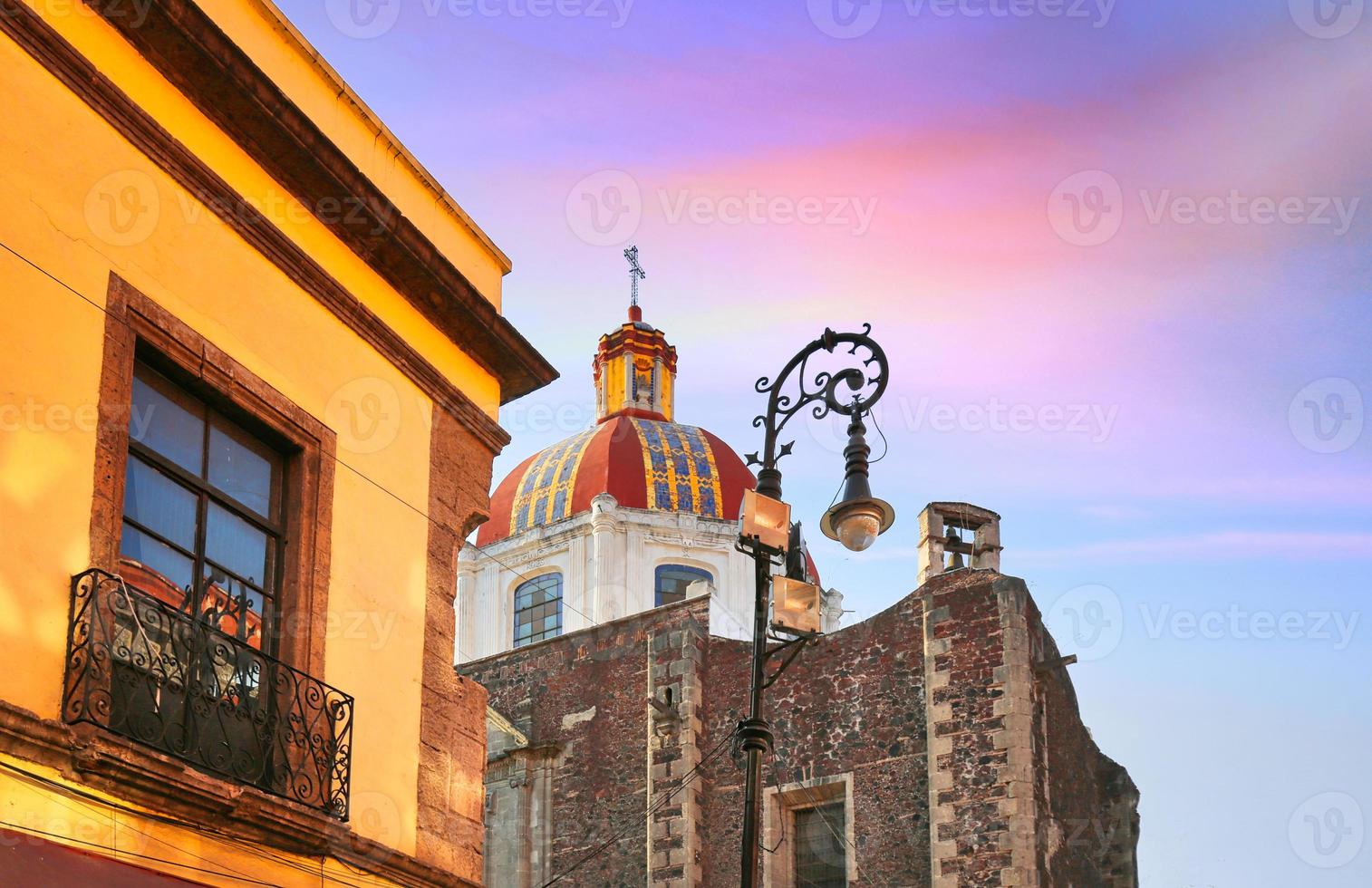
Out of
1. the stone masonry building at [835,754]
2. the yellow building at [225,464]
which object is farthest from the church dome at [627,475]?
the yellow building at [225,464]

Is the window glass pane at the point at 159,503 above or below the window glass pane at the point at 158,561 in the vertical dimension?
above

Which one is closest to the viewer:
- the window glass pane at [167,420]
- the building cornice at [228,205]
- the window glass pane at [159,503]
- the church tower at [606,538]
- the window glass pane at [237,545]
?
the building cornice at [228,205]

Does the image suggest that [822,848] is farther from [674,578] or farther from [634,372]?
[634,372]

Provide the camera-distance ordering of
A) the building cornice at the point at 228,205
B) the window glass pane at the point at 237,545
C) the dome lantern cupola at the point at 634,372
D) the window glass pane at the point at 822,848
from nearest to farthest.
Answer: the building cornice at the point at 228,205, the window glass pane at the point at 237,545, the window glass pane at the point at 822,848, the dome lantern cupola at the point at 634,372

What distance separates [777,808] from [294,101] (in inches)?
557

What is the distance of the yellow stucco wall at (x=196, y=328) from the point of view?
816cm

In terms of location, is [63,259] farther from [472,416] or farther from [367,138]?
[472,416]

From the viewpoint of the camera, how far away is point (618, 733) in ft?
79.8

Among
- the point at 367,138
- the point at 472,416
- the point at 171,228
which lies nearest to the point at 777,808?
the point at 472,416

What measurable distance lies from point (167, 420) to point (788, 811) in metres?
14.7

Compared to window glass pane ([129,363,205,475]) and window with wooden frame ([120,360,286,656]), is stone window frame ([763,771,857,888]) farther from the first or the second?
window glass pane ([129,363,205,475])

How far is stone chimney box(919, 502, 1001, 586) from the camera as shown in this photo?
22.6 meters

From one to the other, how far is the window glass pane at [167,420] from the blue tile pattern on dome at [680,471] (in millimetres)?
26824

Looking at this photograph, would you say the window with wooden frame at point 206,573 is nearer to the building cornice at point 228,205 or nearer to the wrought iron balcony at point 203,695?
the wrought iron balcony at point 203,695
